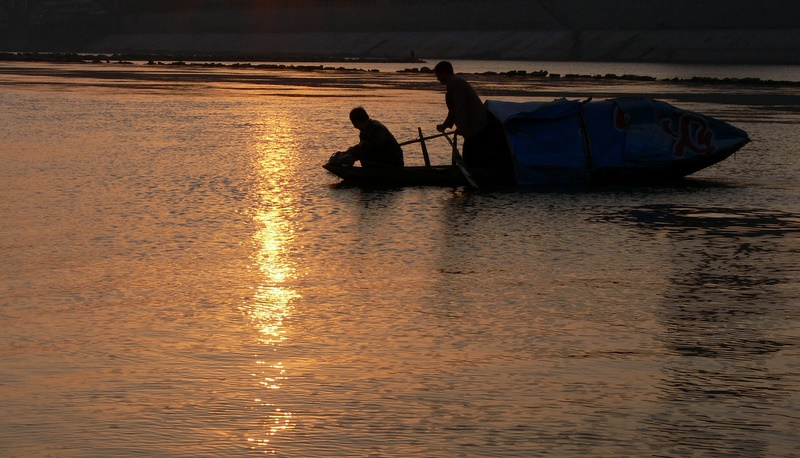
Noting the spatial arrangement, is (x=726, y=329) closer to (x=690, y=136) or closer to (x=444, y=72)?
(x=444, y=72)

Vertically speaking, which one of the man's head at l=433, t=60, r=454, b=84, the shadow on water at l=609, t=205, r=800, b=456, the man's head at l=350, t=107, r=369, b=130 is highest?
the man's head at l=433, t=60, r=454, b=84

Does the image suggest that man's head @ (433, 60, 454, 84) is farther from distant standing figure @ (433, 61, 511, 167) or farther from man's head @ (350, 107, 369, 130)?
man's head @ (350, 107, 369, 130)

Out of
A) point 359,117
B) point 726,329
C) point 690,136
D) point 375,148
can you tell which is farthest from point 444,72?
point 726,329

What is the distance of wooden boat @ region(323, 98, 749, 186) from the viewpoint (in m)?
18.0

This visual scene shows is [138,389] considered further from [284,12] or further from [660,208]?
[284,12]

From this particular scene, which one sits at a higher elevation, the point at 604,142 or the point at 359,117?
the point at 359,117

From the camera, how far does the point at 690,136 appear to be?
60.6ft

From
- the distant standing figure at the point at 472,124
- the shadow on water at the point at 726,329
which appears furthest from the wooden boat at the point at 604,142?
the shadow on water at the point at 726,329

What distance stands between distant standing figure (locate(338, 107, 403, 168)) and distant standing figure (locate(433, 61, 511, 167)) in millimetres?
833

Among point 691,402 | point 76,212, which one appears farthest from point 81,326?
point 76,212

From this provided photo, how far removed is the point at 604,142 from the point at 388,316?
991cm

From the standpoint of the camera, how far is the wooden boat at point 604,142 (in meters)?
18.0

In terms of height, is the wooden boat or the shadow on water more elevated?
the wooden boat

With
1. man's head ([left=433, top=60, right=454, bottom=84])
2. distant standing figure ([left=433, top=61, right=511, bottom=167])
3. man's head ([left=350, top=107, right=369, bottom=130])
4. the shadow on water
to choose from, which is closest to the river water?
the shadow on water
